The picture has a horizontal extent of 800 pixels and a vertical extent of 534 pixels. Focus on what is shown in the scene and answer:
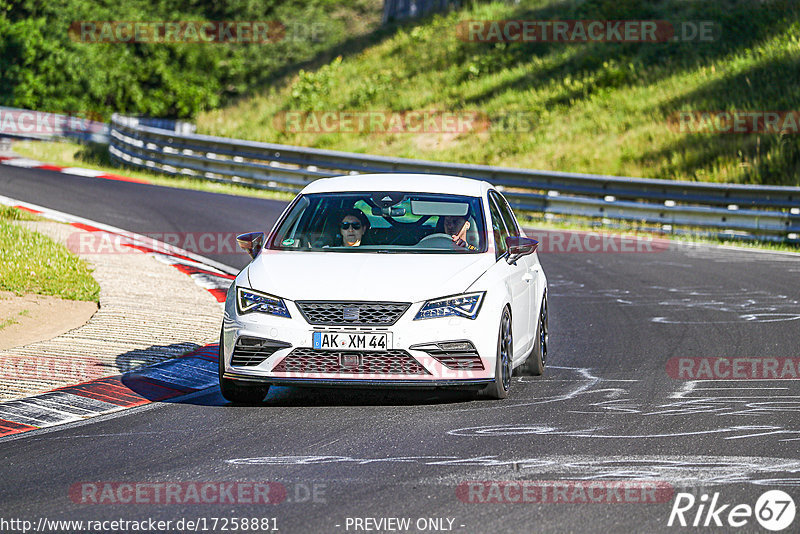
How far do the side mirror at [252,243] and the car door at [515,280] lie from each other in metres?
1.79

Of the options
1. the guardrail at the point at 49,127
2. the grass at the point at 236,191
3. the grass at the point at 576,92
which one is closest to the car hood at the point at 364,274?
the grass at the point at 236,191

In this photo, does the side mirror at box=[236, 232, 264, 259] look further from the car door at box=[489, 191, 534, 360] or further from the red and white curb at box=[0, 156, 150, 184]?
the red and white curb at box=[0, 156, 150, 184]

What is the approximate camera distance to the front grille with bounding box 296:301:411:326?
8102 mm

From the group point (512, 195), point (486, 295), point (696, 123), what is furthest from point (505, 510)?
point (696, 123)

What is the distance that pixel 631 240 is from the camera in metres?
21.2

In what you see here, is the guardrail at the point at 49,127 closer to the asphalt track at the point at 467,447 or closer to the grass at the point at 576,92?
the grass at the point at 576,92

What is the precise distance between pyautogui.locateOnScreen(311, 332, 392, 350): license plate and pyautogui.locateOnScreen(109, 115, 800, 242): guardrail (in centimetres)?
1397

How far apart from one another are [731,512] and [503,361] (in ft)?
9.97

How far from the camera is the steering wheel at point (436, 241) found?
918cm

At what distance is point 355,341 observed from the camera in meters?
8.06

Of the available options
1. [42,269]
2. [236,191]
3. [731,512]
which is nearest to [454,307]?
[731,512]

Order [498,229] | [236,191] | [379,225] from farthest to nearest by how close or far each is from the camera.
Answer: [236,191] → [498,229] → [379,225]

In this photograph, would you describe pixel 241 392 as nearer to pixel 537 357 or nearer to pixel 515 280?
pixel 515 280

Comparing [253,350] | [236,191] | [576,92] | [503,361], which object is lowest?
[503,361]
